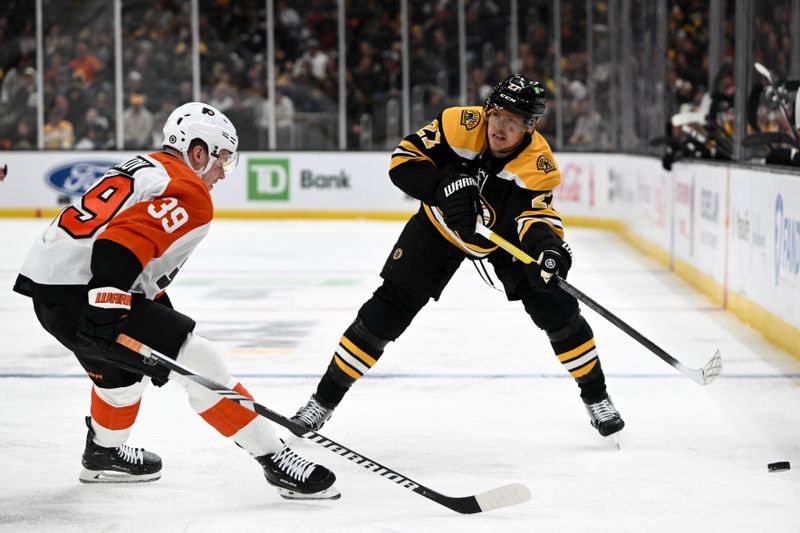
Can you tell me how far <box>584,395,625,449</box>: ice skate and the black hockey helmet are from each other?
2.75 feet

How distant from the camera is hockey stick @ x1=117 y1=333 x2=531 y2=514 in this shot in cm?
275

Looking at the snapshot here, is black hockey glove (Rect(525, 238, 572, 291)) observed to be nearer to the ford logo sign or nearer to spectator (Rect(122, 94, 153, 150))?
the ford logo sign

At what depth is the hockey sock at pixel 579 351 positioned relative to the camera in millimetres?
3570

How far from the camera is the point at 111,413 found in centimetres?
305

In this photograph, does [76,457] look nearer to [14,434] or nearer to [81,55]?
[14,434]

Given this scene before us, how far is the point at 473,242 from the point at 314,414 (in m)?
0.66

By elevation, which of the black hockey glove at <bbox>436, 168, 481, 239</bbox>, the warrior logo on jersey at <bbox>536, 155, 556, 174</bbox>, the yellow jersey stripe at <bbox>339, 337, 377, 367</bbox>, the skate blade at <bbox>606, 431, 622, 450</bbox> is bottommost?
the skate blade at <bbox>606, 431, 622, 450</bbox>

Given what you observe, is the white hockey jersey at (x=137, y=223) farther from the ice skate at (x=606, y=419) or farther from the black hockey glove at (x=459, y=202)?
the ice skate at (x=606, y=419)

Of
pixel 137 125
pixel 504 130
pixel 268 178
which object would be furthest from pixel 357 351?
pixel 137 125

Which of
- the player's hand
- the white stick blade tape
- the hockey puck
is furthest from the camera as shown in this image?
the hockey puck

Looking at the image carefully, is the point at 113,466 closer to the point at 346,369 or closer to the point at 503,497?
the point at 346,369

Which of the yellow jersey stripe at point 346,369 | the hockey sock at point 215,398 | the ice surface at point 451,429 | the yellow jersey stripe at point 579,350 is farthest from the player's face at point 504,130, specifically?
the hockey sock at point 215,398

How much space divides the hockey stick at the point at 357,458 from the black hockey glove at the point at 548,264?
0.71 meters

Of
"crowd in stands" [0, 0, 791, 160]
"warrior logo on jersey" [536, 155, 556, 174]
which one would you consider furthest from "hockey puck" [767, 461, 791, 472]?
"crowd in stands" [0, 0, 791, 160]
